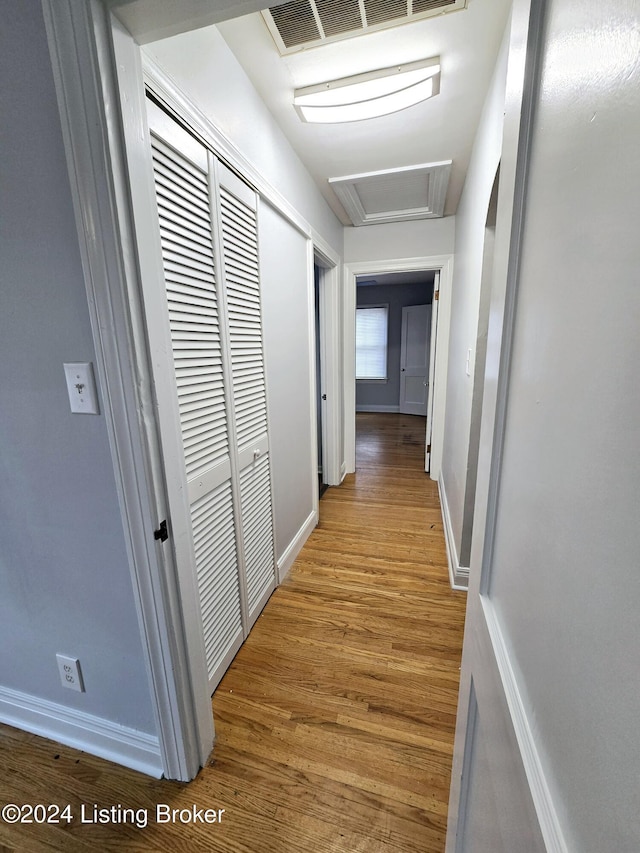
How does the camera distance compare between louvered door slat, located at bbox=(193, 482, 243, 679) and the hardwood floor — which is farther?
louvered door slat, located at bbox=(193, 482, 243, 679)

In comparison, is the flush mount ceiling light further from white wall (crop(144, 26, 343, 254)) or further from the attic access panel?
the attic access panel

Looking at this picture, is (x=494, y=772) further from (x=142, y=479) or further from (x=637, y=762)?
(x=142, y=479)

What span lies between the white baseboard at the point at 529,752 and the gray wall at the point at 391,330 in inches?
245

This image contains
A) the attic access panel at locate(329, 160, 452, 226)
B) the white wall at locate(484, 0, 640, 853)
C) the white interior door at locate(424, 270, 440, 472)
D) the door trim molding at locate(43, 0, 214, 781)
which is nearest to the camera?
Result: the white wall at locate(484, 0, 640, 853)

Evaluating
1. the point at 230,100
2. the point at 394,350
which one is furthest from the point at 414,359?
the point at 230,100

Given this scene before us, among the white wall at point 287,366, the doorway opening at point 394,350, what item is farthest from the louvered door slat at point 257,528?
the doorway opening at point 394,350

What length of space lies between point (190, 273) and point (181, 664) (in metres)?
1.23

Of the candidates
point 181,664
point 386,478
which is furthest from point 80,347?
point 386,478

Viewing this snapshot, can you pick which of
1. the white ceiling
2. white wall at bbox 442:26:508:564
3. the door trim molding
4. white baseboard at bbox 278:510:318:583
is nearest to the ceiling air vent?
the white ceiling

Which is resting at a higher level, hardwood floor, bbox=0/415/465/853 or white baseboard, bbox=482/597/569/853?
white baseboard, bbox=482/597/569/853

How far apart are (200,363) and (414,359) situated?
18.4ft

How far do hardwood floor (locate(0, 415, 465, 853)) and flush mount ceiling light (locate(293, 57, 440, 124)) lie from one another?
8.03 ft

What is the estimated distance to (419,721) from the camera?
1271 mm

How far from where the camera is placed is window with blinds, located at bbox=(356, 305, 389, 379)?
640 cm
